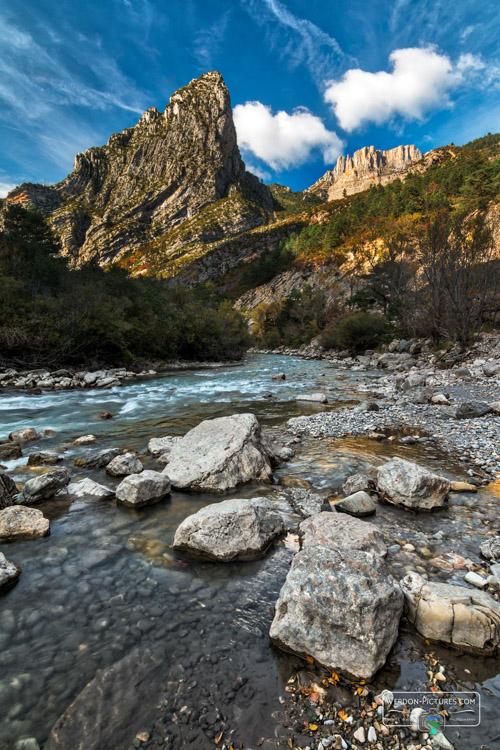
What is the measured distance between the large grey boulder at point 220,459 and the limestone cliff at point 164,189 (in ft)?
406

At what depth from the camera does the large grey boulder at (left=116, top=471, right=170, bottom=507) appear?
5148mm

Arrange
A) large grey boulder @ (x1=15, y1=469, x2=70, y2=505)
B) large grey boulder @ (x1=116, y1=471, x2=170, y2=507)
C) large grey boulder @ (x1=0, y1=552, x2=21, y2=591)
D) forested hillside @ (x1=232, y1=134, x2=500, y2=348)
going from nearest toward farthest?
1. large grey boulder @ (x1=0, y1=552, x2=21, y2=591)
2. large grey boulder @ (x1=116, y1=471, x2=170, y2=507)
3. large grey boulder @ (x1=15, y1=469, x2=70, y2=505)
4. forested hillside @ (x1=232, y1=134, x2=500, y2=348)

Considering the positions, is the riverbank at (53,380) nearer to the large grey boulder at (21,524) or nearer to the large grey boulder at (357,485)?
the large grey boulder at (21,524)

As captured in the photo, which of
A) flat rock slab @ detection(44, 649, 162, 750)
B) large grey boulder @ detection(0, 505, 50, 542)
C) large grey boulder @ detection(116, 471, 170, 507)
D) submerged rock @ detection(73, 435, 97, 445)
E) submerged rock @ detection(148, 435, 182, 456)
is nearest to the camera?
flat rock slab @ detection(44, 649, 162, 750)

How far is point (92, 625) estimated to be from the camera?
9.87 ft

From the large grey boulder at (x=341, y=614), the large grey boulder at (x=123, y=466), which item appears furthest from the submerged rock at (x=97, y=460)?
the large grey boulder at (x=341, y=614)

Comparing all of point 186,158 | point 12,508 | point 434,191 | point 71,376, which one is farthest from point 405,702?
point 186,158

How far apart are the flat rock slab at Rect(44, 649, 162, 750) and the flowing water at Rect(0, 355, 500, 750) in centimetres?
2

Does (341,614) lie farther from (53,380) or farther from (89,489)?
(53,380)

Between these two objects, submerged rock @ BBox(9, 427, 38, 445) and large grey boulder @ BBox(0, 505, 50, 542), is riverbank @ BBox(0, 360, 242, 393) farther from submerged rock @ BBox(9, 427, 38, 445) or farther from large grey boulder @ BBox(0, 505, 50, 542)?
large grey boulder @ BBox(0, 505, 50, 542)

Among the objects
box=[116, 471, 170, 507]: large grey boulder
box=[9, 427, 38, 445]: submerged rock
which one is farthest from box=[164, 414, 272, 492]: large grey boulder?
box=[9, 427, 38, 445]: submerged rock

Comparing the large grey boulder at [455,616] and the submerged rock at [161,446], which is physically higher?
the large grey boulder at [455,616]

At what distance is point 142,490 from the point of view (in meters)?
5.17

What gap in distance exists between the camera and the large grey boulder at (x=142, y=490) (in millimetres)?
5148
